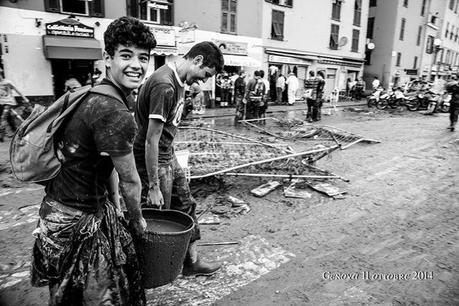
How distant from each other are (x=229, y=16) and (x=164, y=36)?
5.06 metres

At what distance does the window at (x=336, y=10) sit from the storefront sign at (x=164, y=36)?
1593cm

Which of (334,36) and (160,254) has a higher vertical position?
(334,36)

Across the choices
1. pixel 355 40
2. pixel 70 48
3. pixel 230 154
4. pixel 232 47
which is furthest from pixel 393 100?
pixel 70 48

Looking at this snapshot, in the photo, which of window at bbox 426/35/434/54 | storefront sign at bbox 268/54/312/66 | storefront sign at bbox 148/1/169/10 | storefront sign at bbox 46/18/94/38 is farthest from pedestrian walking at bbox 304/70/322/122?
window at bbox 426/35/434/54

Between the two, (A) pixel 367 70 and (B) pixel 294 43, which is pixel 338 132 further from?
(A) pixel 367 70

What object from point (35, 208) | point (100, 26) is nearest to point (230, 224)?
point (35, 208)

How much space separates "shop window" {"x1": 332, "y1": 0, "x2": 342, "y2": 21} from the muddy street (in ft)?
76.6

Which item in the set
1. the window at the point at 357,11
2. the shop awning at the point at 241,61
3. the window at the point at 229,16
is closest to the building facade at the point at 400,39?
the window at the point at 357,11

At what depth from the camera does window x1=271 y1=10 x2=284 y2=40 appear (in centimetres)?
2144

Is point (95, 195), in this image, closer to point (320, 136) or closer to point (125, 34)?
point (125, 34)

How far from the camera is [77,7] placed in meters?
13.6

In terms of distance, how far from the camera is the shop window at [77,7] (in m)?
12.9

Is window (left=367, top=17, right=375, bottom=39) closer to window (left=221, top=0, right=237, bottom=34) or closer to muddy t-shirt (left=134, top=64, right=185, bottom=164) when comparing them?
window (left=221, top=0, right=237, bottom=34)

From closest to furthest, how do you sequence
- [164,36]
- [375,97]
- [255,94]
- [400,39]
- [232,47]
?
[255,94] → [164,36] → [232,47] → [375,97] → [400,39]
